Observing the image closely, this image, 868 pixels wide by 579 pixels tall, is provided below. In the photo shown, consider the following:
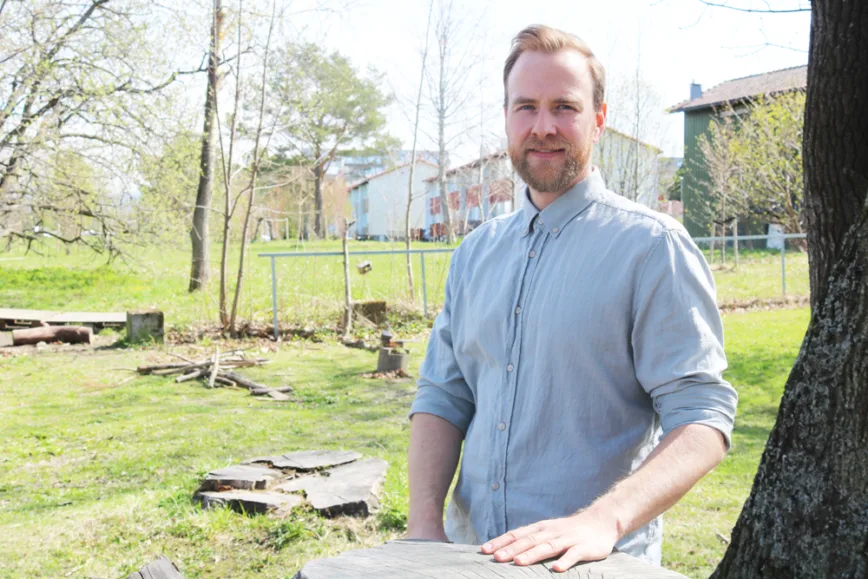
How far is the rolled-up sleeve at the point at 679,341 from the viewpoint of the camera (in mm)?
1579

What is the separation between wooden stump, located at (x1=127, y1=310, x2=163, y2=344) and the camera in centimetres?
1261

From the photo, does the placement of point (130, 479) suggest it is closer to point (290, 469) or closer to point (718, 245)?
point (290, 469)

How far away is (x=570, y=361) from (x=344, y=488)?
3.79 meters

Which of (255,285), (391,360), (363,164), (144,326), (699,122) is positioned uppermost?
(363,164)

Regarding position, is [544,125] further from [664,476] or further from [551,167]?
[664,476]

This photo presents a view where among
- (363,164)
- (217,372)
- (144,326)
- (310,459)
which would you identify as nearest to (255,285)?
(144,326)

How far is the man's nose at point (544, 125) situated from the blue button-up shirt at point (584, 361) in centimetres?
15

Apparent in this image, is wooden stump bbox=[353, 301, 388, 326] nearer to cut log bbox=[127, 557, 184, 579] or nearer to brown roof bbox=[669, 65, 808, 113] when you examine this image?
cut log bbox=[127, 557, 184, 579]

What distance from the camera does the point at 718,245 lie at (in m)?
28.7

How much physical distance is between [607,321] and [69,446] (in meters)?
6.52

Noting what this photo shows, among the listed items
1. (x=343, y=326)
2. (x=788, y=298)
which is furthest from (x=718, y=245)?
(x=343, y=326)

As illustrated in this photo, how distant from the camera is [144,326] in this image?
12.6 metres

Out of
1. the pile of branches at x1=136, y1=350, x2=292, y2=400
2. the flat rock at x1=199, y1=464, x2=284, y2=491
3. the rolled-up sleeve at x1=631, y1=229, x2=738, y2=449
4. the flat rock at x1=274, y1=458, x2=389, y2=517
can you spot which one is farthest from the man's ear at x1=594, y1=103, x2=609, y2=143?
the pile of branches at x1=136, y1=350, x2=292, y2=400

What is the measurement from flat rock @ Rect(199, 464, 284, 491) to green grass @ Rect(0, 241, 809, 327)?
27.1 ft
